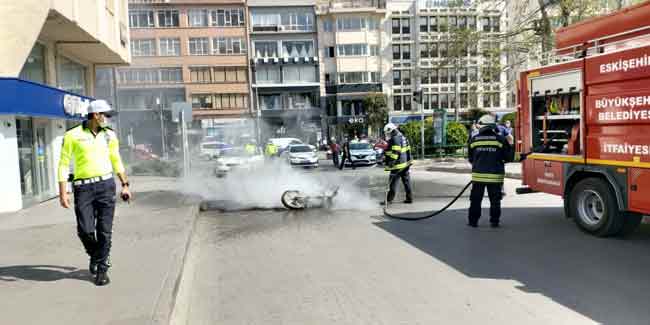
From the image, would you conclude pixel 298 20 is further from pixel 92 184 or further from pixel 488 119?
pixel 92 184

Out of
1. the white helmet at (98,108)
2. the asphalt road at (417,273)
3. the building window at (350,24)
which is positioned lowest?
the asphalt road at (417,273)

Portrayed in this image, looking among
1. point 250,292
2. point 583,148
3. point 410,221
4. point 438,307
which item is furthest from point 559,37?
point 250,292

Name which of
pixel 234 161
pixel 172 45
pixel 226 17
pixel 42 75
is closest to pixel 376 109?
pixel 226 17

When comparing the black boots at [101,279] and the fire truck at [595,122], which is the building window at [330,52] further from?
the black boots at [101,279]

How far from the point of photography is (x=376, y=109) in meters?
53.9

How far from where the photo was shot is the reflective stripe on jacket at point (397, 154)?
10891mm

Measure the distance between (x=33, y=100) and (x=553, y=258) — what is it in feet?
35.7

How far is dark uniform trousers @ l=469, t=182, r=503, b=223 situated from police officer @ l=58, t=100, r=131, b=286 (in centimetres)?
544

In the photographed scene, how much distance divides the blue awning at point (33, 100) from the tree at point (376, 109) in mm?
41023

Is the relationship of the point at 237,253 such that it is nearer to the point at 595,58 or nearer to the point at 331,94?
the point at 595,58

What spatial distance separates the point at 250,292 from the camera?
5262 millimetres

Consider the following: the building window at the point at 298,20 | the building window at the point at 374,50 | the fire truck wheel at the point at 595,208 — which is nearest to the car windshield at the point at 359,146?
the fire truck wheel at the point at 595,208

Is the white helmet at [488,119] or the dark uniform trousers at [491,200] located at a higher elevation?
the white helmet at [488,119]

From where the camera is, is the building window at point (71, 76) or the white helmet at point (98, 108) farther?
the building window at point (71, 76)
